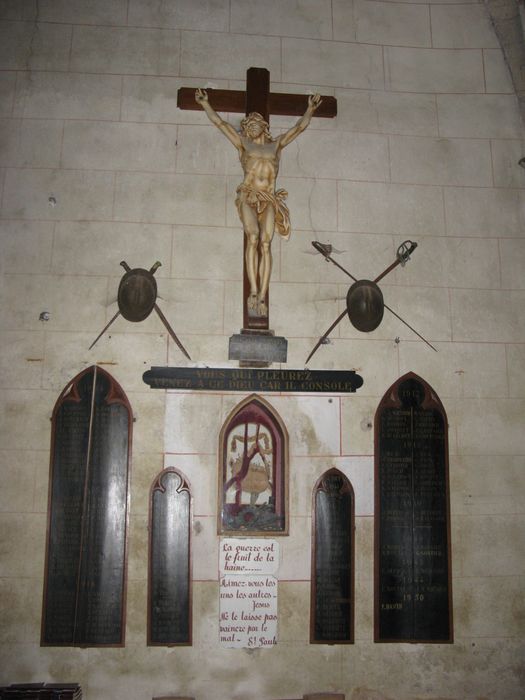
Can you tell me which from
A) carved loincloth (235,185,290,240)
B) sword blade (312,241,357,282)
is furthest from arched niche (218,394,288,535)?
carved loincloth (235,185,290,240)

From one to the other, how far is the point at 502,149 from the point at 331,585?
15.9 ft

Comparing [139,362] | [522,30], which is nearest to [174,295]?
[139,362]

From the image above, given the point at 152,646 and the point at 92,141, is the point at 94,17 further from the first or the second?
the point at 152,646

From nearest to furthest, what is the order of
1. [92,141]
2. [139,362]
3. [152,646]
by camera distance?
1. [152,646]
2. [139,362]
3. [92,141]

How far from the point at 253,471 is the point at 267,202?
102 inches

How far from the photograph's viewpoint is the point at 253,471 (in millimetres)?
6027

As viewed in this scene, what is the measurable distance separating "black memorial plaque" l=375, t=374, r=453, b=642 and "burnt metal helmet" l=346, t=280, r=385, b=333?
634 mm

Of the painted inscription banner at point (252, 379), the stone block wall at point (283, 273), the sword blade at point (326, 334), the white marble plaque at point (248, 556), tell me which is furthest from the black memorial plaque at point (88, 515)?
the sword blade at point (326, 334)

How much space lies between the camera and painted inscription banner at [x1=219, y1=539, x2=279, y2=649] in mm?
5746

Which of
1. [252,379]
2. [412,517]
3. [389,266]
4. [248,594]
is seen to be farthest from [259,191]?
[248,594]

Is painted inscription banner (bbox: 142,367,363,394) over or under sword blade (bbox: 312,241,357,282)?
under

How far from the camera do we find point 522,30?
6.91 meters

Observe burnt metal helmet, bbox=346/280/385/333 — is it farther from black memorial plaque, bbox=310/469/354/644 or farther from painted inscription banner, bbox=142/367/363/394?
black memorial plaque, bbox=310/469/354/644

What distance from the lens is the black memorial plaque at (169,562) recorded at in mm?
5711
